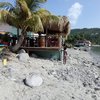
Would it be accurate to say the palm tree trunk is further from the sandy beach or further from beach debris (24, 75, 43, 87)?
beach debris (24, 75, 43, 87)

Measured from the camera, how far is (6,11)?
67.7 ft

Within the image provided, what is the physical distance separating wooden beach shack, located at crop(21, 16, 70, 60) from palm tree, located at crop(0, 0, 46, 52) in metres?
1.81

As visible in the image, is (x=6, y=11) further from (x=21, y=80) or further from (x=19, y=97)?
(x=19, y=97)

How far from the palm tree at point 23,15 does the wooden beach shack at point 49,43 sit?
1807mm

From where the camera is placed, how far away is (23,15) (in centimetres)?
2033

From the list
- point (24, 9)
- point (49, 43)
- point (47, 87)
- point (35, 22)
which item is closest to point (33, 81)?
point (47, 87)

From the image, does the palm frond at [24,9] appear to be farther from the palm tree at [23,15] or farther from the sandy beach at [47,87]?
the sandy beach at [47,87]

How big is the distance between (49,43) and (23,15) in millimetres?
3833

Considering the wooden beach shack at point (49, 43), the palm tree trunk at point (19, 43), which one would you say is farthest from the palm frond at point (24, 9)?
the wooden beach shack at point (49, 43)

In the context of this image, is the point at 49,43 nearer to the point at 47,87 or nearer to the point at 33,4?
the point at 33,4

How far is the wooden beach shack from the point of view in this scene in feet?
74.3

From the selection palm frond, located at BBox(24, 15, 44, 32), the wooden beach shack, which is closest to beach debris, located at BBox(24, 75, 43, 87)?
palm frond, located at BBox(24, 15, 44, 32)

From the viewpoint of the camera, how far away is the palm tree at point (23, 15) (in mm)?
20047

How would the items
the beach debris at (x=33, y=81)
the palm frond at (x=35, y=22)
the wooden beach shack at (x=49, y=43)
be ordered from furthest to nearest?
the wooden beach shack at (x=49, y=43) → the palm frond at (x=35, y=22) → the beach debris at (x=33, y=81)
